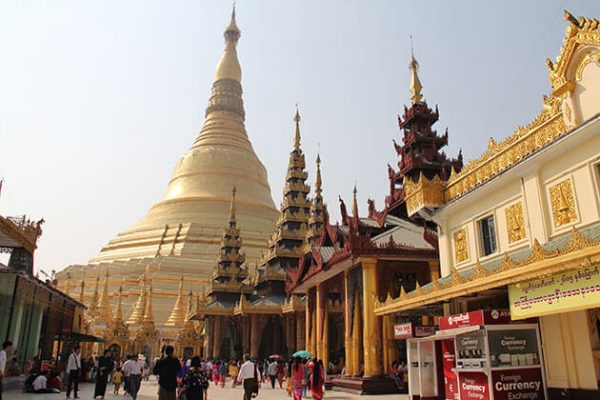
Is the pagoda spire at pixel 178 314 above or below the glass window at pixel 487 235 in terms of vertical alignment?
above

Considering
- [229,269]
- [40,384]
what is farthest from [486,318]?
[229,269]

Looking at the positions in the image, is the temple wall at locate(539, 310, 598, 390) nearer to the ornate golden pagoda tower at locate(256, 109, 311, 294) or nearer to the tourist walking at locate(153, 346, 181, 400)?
the tourist walking at locate(153, 346, 181, 400)

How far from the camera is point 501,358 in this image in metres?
9.56

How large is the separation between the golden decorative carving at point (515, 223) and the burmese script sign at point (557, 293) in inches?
85.3

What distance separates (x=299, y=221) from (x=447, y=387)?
87.0 feet

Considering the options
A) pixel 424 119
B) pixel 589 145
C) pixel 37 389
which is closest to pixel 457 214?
pixel 589 145

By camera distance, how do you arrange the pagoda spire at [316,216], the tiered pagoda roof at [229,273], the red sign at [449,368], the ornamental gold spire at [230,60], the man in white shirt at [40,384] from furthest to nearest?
1. the ornamental gold spire at [230,60]
2. the tiered pagoda roof at [229,273]
3. the pagoda spire at [316,216]
4. the man in white shirt at [40,384]
5. the red sign at [449,368]

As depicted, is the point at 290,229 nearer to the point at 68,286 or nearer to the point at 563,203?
the point at 68,286

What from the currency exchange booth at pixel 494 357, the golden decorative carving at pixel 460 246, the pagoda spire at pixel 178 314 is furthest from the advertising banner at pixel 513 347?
the pagoda spire at pixel 178 314

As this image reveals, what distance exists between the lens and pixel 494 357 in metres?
9.52

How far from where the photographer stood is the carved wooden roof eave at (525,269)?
7.62 meters

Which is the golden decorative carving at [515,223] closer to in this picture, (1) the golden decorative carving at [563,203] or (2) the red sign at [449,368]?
(1) the golden decorative carving at [563,203]

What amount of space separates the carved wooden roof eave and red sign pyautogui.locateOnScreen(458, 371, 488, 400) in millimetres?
1528

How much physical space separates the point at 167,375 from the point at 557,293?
6.36m
